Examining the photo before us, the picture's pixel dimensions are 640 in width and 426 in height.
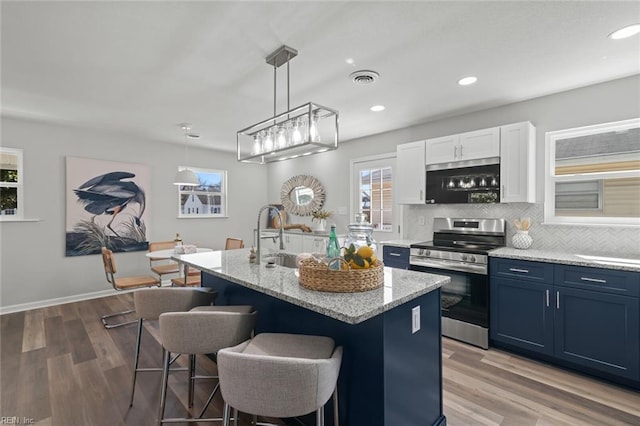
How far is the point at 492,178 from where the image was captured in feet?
10.7

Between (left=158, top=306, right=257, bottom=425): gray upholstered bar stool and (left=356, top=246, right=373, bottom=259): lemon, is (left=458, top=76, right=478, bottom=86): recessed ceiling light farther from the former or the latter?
(left=158, top=306, right=257, bottom=425): gray upholstered bar stool

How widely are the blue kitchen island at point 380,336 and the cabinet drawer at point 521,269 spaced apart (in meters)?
1.43

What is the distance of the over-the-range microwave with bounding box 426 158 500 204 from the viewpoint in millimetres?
3260

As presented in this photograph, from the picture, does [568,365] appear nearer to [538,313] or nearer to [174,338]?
[538,313]

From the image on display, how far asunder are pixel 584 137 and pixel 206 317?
3.71 meters

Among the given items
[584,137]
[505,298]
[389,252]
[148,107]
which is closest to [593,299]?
[505,298]

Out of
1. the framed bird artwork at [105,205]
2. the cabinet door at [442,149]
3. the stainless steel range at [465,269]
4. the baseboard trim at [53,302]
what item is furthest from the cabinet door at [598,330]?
the baseboard trim at [53,302]

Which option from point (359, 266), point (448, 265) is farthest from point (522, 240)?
point (359, 266)

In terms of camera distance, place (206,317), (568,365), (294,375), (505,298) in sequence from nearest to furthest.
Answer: (294,375) → (206,317) → (568,365) → (505,298)

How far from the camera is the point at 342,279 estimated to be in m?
1.57

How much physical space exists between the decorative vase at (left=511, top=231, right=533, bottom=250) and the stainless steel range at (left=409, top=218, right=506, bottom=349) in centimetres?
21

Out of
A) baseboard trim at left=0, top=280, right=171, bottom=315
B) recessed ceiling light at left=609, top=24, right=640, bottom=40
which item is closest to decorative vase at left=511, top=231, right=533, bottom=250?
recessed ceiling light at left=609, top=24, right=640, bottom=40

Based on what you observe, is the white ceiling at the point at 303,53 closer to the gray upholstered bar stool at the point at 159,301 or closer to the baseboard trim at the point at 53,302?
the gray upholstered bar stool at the point at 159,301

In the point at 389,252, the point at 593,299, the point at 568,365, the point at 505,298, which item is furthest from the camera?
the point at 389,252
